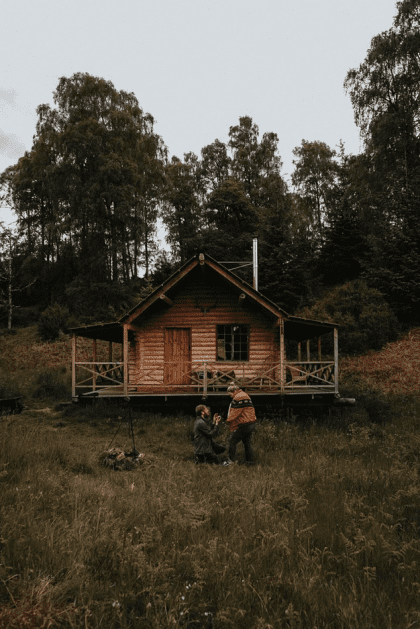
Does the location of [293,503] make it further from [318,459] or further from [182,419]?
[182,419]

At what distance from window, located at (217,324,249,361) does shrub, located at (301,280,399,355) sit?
8830 mm

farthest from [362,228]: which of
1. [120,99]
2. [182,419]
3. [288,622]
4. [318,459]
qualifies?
[288,622]

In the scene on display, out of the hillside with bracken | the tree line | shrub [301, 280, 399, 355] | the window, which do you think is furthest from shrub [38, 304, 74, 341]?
the hillside with bracken

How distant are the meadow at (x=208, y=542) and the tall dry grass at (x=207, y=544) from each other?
0.02m

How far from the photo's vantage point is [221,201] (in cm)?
3506

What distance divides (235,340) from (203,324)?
4.82 ft

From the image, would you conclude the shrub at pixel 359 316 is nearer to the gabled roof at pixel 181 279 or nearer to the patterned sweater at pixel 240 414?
the gabled roof at pixel 181 279

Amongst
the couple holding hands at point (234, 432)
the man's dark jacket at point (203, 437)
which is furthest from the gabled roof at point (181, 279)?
the man's dark jacket at point (203, 437)

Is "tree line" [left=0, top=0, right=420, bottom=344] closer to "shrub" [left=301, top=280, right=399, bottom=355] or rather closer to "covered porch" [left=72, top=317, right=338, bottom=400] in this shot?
"shrub" [left=301, top=280, right=399, bottom=355]

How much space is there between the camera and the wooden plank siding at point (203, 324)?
55.0ft

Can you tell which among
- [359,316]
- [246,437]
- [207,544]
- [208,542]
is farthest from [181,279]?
[359,316]

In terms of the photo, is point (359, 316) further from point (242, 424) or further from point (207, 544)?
point (207, 544)

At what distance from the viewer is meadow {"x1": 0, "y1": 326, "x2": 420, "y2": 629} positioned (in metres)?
3.41

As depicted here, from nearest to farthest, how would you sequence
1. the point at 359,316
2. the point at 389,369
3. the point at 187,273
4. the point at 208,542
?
the point at 208,542, the point at 187,273, the point at 389,369, the point at 359,316
